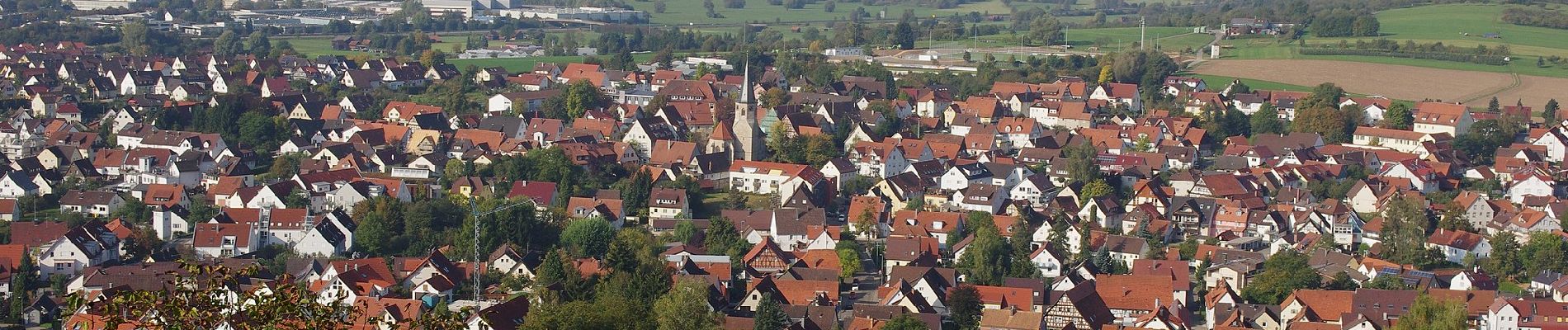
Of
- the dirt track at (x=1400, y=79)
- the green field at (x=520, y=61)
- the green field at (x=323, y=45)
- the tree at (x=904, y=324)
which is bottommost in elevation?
the green field at (x=323, y=45)

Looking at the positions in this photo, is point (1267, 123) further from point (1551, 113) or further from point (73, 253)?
point (73, 253)

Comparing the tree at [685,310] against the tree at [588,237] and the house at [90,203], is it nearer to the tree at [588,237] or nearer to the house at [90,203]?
the tree at [588,237]

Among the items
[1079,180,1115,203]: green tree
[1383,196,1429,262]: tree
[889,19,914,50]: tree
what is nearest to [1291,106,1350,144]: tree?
[1079,180,1115,203]: green tree

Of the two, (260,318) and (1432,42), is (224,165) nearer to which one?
(260,318)

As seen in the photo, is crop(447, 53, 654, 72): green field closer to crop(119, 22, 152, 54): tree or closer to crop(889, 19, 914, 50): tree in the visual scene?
crop(889, 19, 914, 50): tree

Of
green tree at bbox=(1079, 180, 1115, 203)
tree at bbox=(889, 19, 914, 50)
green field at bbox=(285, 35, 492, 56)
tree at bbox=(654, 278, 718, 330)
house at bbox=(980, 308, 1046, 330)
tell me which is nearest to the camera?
tree at bbox=(654, 278, 718, 330)

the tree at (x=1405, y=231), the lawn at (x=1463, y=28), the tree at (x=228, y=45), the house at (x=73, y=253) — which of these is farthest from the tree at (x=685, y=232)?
the lawn at (x=1463, y=28)
